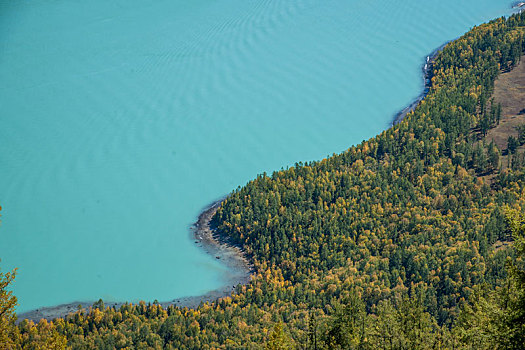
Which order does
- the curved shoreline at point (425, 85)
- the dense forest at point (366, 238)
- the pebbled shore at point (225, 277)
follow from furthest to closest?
the curved shoreline at point (425, 85) → the pebbled shore at point (225, 277) → the dense forest at point (366, 238)

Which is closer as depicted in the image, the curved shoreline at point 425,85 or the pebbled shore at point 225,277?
the pebbled shore at point 225,277

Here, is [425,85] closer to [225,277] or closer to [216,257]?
[216,257]

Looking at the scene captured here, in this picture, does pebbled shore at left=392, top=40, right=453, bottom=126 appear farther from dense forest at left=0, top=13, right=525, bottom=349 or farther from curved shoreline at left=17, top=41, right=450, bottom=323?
curved shoreline at left=17, top=41, right=450, bottom=323

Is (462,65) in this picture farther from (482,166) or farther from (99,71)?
(99,71)

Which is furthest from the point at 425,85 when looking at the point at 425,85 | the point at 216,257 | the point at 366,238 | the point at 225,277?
the point at 225,277

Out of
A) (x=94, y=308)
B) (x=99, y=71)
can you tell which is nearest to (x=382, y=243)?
(x=94, y=308)

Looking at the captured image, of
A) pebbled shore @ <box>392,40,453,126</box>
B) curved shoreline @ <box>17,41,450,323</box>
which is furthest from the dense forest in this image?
pebbled shore @ <box>392,40,453,126</box>

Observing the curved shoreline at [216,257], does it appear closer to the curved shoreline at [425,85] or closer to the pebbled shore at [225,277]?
the pebbled shore at [225,277]

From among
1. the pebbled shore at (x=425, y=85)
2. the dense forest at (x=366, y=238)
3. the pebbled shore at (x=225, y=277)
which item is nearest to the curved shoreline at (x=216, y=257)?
the pebbled shore at (x=225, y=277)
